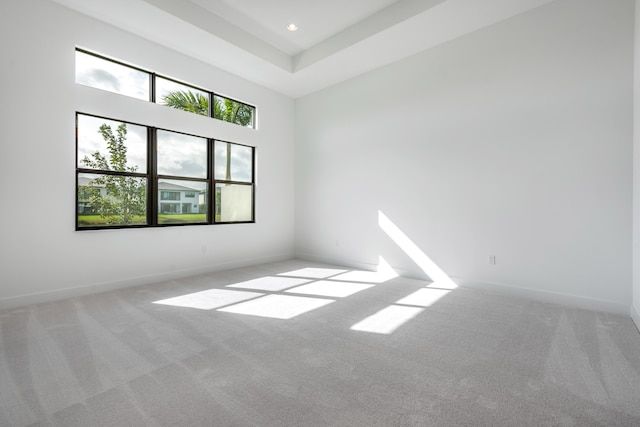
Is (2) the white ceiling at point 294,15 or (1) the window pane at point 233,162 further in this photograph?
(1) the window pane at point 233,162

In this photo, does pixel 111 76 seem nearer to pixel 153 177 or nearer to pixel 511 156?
pixel 153 177

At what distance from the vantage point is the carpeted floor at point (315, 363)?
5.35 ft

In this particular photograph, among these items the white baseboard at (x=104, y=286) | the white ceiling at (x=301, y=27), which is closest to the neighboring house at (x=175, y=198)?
the white baseboard at (x=104, y=286)

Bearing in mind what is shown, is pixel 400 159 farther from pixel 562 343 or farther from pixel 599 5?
pixel 562 343

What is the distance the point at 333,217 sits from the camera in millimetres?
5750

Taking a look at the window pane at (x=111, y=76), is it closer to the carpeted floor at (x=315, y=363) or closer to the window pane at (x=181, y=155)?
the window pane at (x=181, y=155)

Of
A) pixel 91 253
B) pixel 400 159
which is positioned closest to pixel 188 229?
pixel 91 253

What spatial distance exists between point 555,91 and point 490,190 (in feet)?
4.25

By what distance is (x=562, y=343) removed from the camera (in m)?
2.47

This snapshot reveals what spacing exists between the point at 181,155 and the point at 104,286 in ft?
7.01

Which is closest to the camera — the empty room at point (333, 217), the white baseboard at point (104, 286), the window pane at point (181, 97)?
the empty room at point (333, 217)

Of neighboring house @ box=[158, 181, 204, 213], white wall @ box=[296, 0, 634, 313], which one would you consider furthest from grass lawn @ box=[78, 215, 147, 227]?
white wall @ box=[296, 0, 634, 313]

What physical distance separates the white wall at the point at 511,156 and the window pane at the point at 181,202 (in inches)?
100

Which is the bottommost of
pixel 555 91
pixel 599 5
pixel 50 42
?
pixel 555 91
